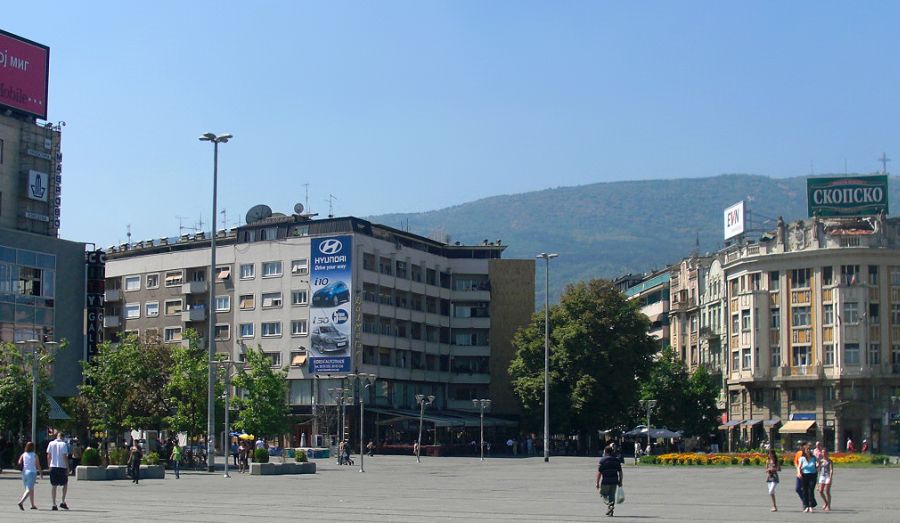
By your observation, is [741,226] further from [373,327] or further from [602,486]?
[602,486]

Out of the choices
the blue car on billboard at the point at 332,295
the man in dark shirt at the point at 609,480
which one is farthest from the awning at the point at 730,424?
the man in dark shirt at the point at 609,480

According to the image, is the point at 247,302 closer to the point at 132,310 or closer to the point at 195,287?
the point at 195,287

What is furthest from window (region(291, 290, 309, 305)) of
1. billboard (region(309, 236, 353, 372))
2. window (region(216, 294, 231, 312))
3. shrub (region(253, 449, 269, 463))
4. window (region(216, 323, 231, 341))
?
shrub (region(253, 449, 269, 463))

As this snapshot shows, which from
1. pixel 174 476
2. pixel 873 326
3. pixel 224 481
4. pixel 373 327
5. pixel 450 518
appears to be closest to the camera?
pixel 450 518

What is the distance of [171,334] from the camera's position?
109312 millimetres

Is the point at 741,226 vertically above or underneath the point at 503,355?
above

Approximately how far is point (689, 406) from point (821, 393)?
11.5 meters

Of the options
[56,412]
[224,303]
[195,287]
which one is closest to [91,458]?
[56,412]

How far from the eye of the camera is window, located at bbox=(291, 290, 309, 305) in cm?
10250

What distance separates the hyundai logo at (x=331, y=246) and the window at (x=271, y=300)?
6062mm

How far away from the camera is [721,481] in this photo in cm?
5016

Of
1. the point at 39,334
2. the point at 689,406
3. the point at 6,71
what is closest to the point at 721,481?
the point at 39,334

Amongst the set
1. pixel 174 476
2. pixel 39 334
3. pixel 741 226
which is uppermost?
pixel 741 226

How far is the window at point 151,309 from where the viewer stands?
363 ft
